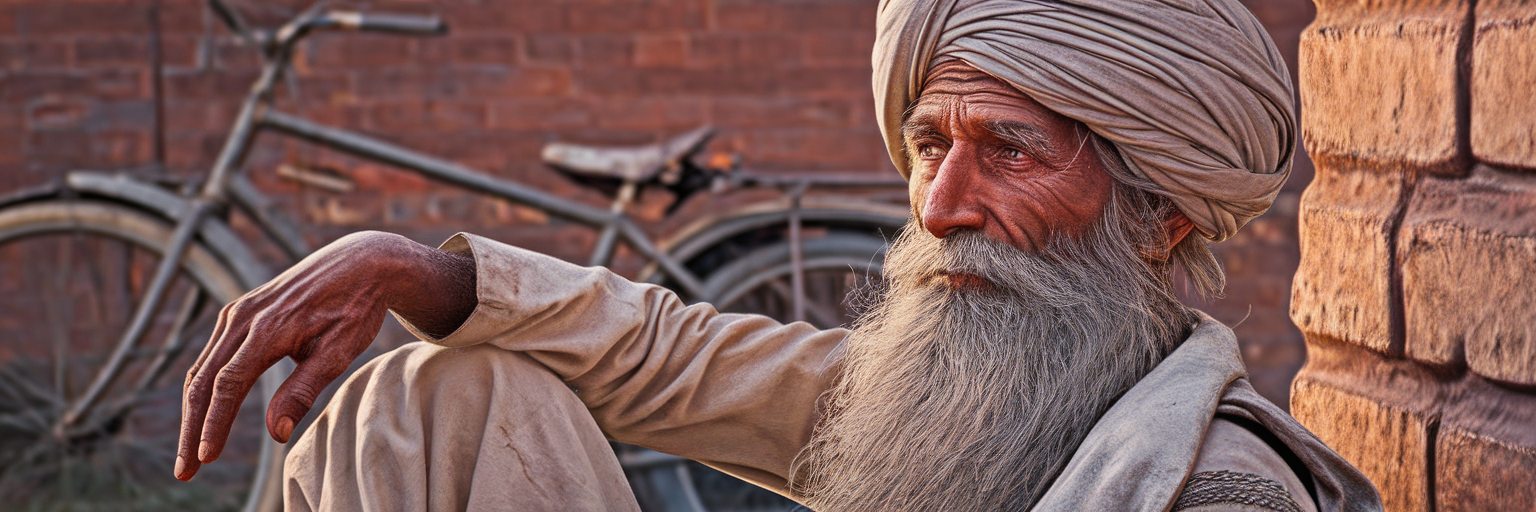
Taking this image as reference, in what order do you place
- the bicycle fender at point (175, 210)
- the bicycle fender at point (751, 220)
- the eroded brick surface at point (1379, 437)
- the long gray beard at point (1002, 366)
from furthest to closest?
the bicycle fender at point (751, 220) → the bicycle fender at point (175, 210) → the eroded brick surface at point (1379, 437) → the long gray beard at point (1002, 366)

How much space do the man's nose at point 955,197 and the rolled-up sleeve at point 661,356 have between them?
0.33 m

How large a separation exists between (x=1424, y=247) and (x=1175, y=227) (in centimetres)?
31

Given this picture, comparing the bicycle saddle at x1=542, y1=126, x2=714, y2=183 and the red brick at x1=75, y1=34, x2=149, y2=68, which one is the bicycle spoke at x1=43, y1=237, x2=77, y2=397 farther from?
the bicycle saddle at x1=542, y1=126, x2=714, y2=183

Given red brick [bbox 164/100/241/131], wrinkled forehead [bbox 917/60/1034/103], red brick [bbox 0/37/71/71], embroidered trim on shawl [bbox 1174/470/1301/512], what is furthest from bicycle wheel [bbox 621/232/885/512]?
embroidered trim on shawl [bbox 1174/470/1301/512]

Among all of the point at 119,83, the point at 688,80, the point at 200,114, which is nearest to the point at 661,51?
the point at 688,80

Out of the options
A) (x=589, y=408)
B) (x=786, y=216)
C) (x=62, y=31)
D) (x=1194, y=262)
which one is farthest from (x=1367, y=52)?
(x=62, y=31)

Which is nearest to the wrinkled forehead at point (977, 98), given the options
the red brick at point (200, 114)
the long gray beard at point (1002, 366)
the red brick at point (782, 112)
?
the long gray beard at point (1002, 366)

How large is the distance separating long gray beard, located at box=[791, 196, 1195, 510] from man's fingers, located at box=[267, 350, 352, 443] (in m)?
0.67

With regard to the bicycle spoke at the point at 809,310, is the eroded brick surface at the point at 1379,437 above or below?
above

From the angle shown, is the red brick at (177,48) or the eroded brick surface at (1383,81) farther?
the red brick at (177,48)

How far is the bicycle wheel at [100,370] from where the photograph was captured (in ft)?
13.4

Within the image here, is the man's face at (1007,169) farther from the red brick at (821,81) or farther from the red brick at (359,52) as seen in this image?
the red brick at (359,52)

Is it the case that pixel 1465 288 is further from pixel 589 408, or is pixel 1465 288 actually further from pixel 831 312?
pixel 831 312

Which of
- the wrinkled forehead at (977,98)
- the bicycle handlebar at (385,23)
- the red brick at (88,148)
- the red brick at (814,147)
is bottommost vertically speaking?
the red brick at (88,148)
